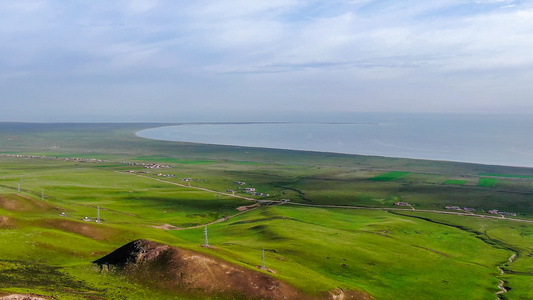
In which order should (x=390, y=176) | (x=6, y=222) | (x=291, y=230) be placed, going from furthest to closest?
1. (x=390, y=176)
2. (x=291, y=230)
3. (x=6, y=222)

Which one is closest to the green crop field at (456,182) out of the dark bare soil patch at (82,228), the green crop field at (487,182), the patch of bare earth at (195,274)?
the green crop field at (487,182)

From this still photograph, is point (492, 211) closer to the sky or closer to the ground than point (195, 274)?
closer to the ground

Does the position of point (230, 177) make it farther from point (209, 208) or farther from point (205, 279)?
point (205, 279)

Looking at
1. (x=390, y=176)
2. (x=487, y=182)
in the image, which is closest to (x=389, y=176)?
(x=390, y=176)

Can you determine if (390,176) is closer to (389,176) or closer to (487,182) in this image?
(389,176)

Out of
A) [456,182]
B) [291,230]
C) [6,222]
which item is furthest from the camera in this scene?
[456,182]

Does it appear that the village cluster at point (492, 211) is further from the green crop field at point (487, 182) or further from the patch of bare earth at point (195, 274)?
the patch of bare earth at point (195, 274)

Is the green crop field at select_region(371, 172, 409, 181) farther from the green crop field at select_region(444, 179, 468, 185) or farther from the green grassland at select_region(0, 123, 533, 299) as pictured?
the green crop field at select_region(444, 179, 468, 185)
